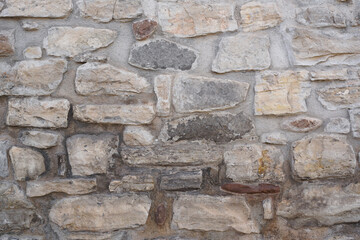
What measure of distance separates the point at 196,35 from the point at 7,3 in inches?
31.6

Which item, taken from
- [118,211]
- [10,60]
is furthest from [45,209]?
[10,60]

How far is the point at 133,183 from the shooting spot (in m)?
1.66

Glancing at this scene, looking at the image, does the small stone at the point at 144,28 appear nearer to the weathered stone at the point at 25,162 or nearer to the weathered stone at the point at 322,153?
the weathered stone at the point at 25,162

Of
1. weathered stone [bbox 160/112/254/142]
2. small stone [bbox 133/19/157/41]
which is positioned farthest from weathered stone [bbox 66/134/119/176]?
small stone [bbox 133/19/157/41]

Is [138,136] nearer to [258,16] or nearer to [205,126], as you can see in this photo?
[205,126]

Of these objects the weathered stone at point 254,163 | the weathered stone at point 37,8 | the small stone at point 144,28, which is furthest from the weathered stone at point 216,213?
the weathered stone at point 37,8

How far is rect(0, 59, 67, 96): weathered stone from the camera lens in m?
1.64

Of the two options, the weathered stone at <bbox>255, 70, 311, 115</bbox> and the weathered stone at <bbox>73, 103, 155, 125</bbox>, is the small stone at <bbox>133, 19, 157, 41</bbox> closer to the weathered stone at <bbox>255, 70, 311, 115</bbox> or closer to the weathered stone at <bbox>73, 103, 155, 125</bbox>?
the weathered stone at <bbox>73, 103, 155, 125</bbox>

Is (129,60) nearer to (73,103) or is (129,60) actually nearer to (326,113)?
(73,103)

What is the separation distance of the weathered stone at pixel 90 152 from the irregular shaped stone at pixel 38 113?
0.10 metres

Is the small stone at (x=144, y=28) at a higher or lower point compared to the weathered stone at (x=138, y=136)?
higher

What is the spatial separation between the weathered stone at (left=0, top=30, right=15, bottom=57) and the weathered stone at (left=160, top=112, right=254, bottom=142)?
0.73 m

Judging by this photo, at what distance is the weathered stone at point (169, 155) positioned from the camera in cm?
165

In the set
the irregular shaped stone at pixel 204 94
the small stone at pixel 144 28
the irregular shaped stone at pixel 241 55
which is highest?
the small stone at pixel 144 28
